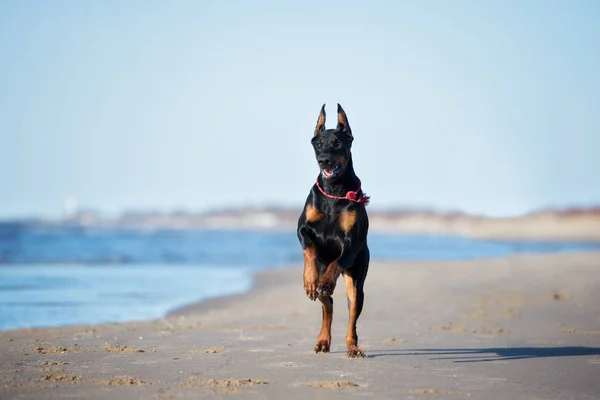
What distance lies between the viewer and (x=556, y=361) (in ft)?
24.8

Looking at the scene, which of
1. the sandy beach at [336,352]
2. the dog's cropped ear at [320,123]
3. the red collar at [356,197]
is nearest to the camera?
the sandy beach at [336,352]

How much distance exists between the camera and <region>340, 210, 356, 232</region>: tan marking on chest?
7.39m

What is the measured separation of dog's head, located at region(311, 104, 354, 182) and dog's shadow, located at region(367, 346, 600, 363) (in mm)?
1733

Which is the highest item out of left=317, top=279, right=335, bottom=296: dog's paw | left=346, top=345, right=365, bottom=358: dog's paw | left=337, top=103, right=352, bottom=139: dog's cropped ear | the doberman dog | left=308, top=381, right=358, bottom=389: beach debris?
left=337, top=103, right=352, bottom=139: dog's cropped ear

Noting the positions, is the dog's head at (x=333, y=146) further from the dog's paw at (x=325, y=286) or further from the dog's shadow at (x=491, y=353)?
the dog's shadow at (x=491, y=353)

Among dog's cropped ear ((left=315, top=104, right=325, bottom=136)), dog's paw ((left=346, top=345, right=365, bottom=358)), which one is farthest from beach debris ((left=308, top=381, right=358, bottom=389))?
dog's cropped ear ((left=315, top=104, right=325, bottom=136))

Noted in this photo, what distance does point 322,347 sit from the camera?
25.5 ft

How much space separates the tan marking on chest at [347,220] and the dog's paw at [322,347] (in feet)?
3.68

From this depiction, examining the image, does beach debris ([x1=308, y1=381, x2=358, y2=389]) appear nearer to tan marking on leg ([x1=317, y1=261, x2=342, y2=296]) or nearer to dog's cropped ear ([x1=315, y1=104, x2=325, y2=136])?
tan marking on leg ([x1=317, y1=261, x2=342, y2=296])

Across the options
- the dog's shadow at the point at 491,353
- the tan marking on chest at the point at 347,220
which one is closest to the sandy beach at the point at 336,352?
the dog's shadow at the point at 491,353

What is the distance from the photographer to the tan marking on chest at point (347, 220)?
7.39 m

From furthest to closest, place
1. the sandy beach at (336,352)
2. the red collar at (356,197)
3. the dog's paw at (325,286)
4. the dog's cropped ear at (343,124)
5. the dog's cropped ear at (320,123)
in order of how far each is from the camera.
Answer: the dog's cropped ear at (320,123), the dog's cropped ear at (343,124), the red collar at (356,197), the dog's paw at (325,286), the sandy beach at (336,352)

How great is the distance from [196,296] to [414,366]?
1007cm

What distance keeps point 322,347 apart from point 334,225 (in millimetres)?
1176
